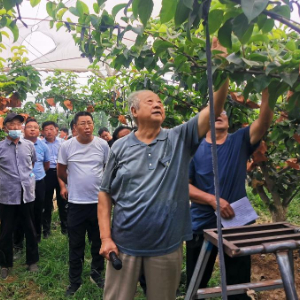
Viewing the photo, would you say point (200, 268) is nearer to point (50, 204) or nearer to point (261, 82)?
point (261, 82)

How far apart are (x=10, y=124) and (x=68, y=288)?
62.9 inches

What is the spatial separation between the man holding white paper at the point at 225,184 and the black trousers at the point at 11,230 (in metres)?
1.77

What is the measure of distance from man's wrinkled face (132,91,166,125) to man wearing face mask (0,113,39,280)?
1.89 metres

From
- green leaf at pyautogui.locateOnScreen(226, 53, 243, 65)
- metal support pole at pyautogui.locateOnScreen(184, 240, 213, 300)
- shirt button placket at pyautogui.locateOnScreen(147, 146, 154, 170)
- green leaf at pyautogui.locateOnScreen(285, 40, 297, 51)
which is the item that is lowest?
metal support pole at pyautogui.locateOnScreen(184, 240, 213, 300)

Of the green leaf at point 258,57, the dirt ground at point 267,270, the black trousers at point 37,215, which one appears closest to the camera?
the green leaf at point 258,57

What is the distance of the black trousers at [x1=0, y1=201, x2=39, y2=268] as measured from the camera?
3.08 metres

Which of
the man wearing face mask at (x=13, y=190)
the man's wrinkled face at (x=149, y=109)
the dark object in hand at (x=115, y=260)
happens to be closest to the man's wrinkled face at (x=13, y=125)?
the man wearing face mask at (x=13, y=190)

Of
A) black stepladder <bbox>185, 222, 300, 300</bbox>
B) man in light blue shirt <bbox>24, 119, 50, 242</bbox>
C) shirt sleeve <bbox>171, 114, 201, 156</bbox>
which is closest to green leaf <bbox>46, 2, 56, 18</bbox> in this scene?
shirt sleeve <bbox>171, 114, 201, 156</bbox>

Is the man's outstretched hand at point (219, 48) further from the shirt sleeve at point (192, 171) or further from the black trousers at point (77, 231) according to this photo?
the black trousers at point (77, 231)

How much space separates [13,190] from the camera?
3078 mm

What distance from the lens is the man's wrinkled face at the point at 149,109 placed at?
164 cm

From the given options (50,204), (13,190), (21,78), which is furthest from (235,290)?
A: (50,204)

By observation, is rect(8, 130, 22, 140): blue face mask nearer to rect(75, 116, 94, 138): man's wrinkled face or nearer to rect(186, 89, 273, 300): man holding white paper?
rect(75, 116, 94, 138): man's wrinkled face

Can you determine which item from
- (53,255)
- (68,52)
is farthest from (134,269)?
(68,52)
